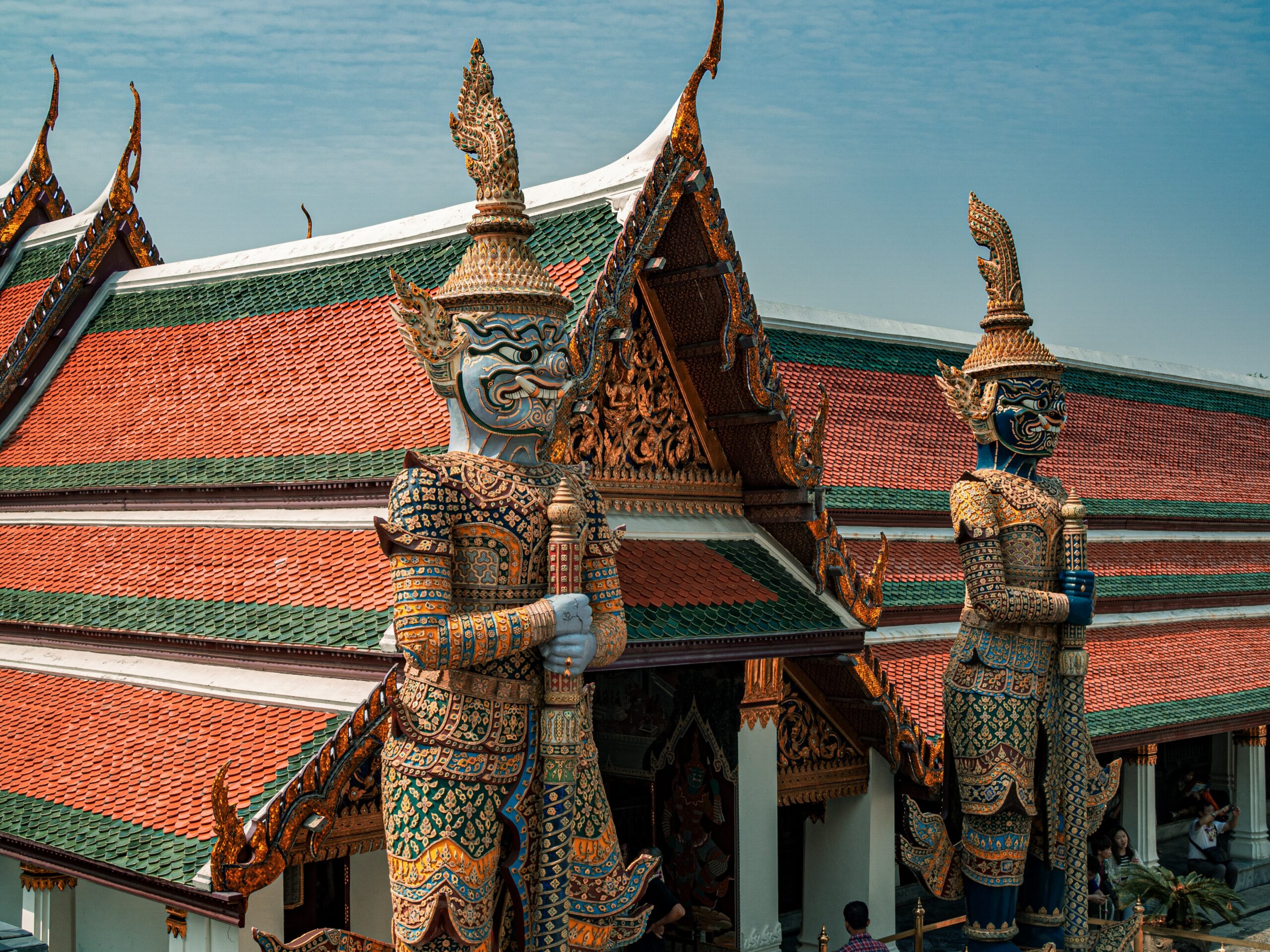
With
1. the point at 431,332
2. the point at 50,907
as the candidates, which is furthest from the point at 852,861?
the point at 431,332

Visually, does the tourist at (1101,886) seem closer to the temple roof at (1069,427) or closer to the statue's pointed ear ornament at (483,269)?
the temple roof at (1069,427)

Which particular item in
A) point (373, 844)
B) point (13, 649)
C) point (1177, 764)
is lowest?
point (1177, 764)

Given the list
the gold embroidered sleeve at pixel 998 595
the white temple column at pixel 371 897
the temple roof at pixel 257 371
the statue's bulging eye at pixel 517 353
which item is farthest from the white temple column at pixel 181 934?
the gold embroidered sleeve at pixel 998 595

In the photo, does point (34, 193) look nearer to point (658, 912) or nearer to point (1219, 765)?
point (658, 912)

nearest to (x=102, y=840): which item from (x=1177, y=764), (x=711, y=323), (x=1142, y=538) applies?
(x=711, y=323)

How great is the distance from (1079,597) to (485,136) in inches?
174

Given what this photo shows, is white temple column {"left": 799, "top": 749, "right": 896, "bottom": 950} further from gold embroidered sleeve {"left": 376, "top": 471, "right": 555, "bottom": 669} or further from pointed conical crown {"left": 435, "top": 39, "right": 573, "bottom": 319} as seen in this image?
pointed conical crown {"left": 435, "top": 39, "right": 573, "bottom": 319}

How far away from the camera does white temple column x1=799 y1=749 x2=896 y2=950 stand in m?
9.39

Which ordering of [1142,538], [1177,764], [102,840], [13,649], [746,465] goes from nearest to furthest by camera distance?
[102,840], [746,465], [13,649], [1142,538], [1177,764]

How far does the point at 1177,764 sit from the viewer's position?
16359 mm

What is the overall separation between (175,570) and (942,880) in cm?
497

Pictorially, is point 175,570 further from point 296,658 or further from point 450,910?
point 450,910

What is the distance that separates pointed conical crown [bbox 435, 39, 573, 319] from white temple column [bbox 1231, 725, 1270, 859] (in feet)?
37.5

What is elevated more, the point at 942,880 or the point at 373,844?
the point at 373,844
